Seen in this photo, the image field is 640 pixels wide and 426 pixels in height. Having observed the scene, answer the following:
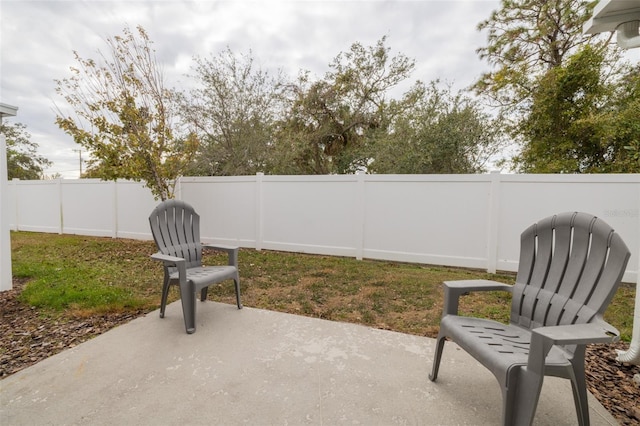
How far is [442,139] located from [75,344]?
7013 mm

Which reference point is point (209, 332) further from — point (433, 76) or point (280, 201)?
point (433, 76)

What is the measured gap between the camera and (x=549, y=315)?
1699 millimetres

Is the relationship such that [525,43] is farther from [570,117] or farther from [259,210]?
[259,210]

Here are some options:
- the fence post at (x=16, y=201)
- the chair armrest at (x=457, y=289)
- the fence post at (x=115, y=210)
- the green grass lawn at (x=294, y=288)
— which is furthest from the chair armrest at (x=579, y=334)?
the fence post at (x=16, y=201)

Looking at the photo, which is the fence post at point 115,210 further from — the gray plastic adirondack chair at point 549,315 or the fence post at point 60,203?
the gray plastic adirondack chair at point 549,315

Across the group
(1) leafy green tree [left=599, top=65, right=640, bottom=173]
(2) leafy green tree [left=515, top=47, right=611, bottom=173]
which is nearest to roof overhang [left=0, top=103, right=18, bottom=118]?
(1) leafy green tree [left=599, top=65, right=640, bottom=173]

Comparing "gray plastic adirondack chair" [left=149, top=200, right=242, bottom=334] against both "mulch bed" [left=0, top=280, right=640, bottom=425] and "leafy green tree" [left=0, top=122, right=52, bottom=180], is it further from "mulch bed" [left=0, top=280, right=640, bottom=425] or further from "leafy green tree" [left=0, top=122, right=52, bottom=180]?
"leafy green tree" [left=0, top=122, right=52, bottom=180]

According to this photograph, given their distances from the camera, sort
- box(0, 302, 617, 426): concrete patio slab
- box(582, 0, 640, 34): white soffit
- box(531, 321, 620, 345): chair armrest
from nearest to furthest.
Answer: box(531, 321, 620, 345): chair armrest → box(0, 302, 617, 426): concrete patio slab → box(582, 0, 640, 34): white soffit

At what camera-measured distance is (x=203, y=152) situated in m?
7.93

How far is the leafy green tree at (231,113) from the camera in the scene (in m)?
7.53

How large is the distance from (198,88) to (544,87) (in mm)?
8593

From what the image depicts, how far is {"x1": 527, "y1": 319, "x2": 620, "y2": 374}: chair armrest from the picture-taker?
117cm

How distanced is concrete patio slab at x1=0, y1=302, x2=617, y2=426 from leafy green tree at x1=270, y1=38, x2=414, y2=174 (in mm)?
6493

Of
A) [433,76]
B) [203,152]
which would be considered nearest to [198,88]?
[203,152]
